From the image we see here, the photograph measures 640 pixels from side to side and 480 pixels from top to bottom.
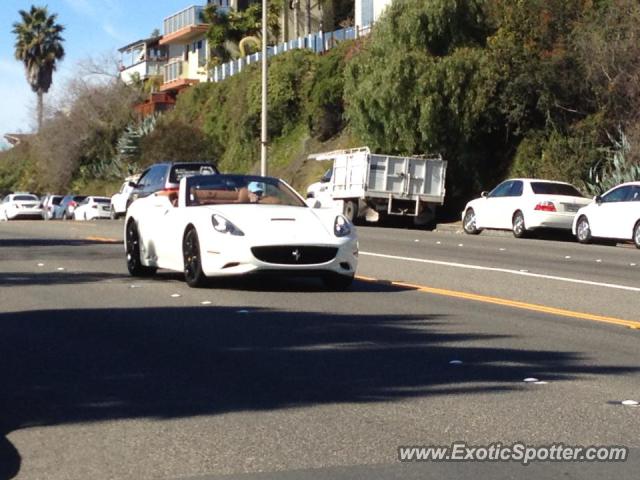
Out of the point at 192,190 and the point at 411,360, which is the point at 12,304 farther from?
the point at 411,360

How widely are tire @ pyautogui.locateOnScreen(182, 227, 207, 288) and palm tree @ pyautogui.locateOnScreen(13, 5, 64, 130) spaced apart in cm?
7823

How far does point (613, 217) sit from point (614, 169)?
28.1 ft

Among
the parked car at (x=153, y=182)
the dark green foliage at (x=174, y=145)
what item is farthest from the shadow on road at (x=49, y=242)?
the dark green foliage at (x=174, y=145)

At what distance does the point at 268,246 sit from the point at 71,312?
232 cm

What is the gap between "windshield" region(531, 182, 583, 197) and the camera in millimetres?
31703

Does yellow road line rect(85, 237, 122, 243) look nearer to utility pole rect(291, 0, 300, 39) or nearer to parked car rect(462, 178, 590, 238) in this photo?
parked car rect(462, 178, 590, 238)

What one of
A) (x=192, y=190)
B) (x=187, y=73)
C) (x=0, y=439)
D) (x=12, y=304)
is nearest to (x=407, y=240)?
(x=192, y=190)

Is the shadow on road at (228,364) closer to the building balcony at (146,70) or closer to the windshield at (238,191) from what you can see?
the windshield at (238,191)

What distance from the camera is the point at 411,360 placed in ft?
32.3

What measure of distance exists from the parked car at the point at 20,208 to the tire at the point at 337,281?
153ft

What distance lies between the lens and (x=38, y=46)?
301 ft

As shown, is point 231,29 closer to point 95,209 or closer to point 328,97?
point 328,97

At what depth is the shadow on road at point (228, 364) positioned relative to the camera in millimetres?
8273

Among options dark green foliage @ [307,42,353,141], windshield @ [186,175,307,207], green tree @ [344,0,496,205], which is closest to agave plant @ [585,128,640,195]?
green tree @ [344,0,496,205]
